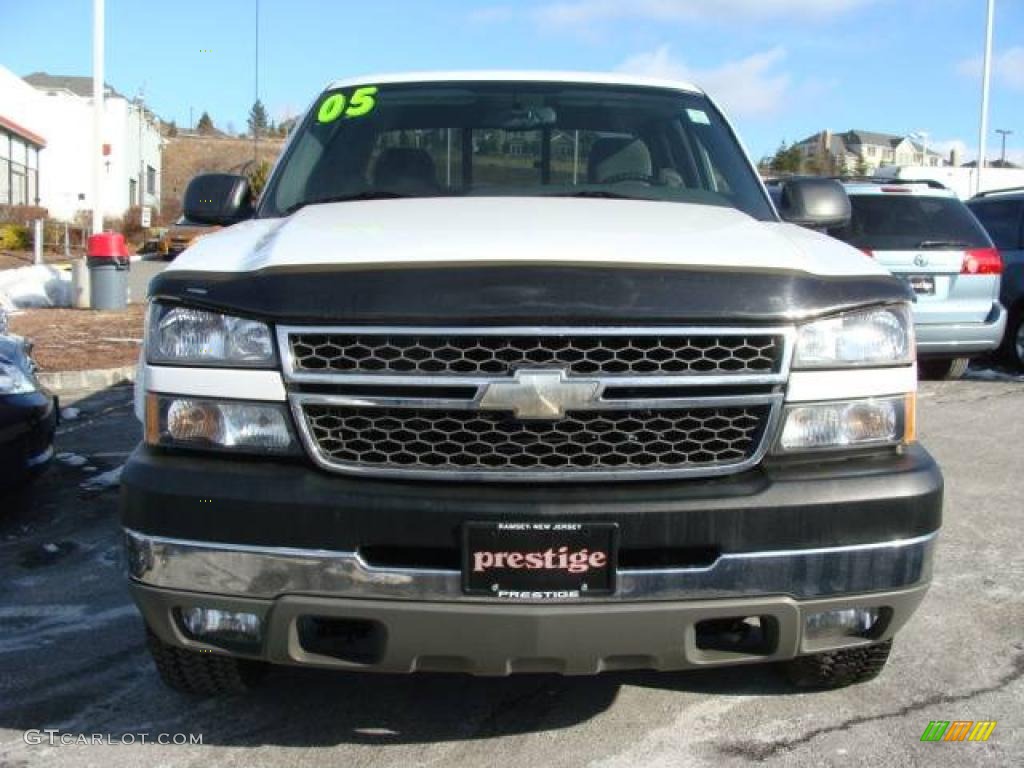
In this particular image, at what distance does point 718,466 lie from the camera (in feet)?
8.58

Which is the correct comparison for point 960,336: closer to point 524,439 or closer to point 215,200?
point 215,200

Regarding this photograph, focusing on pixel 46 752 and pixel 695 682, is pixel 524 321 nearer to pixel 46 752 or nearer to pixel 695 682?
pixel 695 682

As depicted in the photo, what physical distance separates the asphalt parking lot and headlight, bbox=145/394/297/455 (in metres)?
0.89

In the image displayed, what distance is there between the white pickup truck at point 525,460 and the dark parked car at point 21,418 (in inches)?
98.0

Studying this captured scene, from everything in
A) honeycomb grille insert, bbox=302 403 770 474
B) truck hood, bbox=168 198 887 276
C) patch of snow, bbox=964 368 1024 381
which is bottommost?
patch of snow, bbox=964 368 1024 381

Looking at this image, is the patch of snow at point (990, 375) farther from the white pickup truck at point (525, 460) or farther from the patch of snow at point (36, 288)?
the patch of snow at point (36, 288)

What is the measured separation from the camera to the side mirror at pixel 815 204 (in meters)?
4.04

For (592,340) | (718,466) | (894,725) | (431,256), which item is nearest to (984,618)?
(894,725)

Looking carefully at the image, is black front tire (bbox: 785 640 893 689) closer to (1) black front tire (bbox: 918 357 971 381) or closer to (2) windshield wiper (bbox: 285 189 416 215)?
(2) windshield wiper (bbox: 285 189 416 215)

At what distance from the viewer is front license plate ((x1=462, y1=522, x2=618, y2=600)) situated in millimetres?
2504

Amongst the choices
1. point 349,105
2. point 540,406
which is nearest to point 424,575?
point 540,406

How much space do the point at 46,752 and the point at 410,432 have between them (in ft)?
4.65

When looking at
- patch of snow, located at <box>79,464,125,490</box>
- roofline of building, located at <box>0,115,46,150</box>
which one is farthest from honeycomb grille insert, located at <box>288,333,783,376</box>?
roofline of building, located at <box>0,115,46,150</box>

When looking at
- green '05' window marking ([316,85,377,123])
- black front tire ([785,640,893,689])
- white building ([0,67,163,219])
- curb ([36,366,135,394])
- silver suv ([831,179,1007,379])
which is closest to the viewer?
black front tire ([785,640,893,689])
